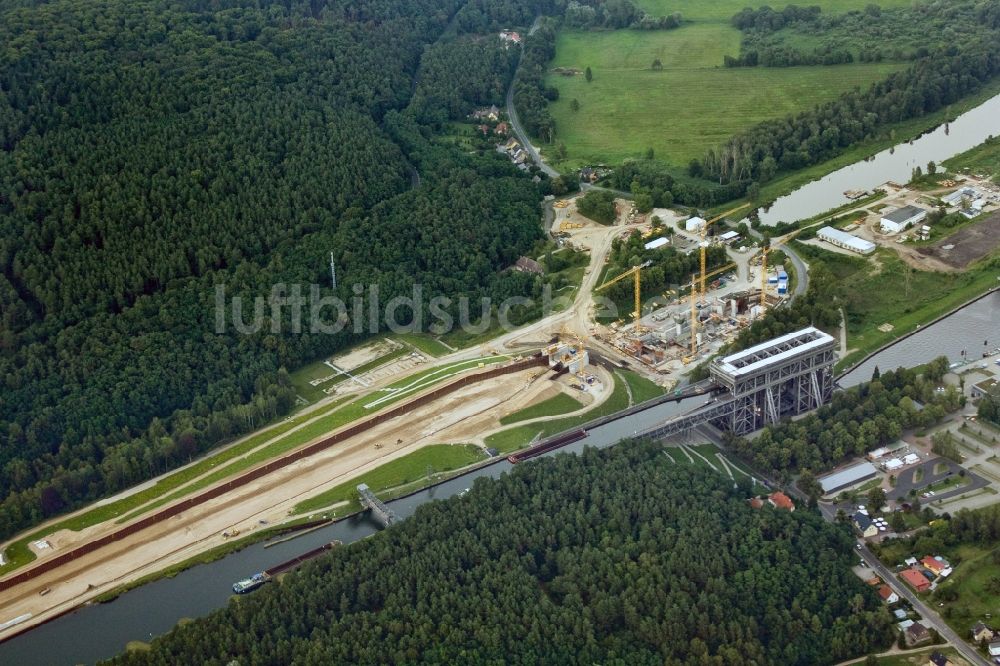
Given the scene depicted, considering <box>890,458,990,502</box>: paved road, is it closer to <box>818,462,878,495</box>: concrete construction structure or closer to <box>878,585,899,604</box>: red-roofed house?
<box>818,462,878,495</box>: concrete construction structure

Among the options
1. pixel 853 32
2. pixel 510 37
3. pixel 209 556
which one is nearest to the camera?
pixel 209 556

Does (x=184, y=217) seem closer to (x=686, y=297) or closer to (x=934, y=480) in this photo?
(x=686, y=297)

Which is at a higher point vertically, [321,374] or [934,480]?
[321,374]

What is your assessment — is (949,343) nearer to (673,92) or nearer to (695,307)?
(695,307)

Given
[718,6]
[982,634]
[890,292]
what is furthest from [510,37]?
[982,634]

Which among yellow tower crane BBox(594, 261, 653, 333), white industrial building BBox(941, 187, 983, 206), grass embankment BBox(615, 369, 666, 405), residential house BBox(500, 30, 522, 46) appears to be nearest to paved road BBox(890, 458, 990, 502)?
grass embankment BBox(615, 369, 666, 405)

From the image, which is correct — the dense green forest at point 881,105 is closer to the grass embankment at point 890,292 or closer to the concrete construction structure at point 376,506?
the grass embankment at point 890,292

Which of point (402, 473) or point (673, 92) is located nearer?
point (402, 473)

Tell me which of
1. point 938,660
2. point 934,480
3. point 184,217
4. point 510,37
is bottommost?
point 934,480

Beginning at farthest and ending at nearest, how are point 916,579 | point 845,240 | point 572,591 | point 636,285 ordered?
point 845,240 < point 636,285 < point 916,579 < point 572,591
